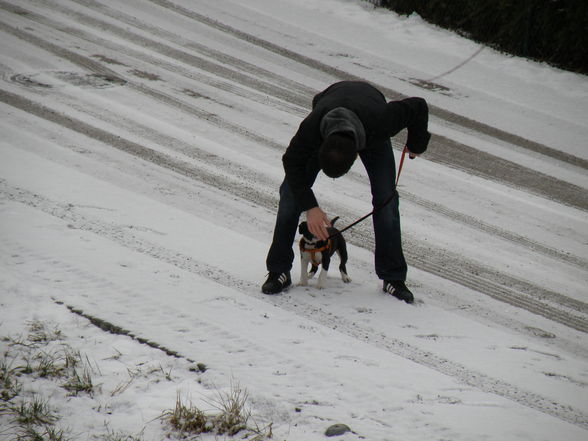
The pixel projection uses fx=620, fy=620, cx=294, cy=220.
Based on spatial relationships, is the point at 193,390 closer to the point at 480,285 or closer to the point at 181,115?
the point at 480,285

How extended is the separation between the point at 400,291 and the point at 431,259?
94cm

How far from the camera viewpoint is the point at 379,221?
15.5ft

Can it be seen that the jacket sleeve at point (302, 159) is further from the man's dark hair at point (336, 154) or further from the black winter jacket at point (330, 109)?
the man's dark hair at point (336, 154)

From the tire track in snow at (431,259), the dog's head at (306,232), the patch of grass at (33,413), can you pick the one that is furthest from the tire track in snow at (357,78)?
the patch of grass at (33,413)

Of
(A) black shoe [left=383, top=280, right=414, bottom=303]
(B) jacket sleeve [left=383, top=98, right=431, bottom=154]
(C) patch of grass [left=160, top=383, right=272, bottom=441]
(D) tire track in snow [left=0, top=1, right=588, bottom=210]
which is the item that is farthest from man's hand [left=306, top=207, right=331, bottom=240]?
(D) tire track in snow [left=0, top=1, right=588, bottom=210]

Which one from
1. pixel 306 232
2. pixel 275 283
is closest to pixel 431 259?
pixel 306 232

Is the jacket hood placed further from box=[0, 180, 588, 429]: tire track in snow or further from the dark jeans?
box=[0, 180, 588, 429]: tire track in snow

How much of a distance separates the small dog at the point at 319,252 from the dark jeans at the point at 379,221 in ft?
0.36

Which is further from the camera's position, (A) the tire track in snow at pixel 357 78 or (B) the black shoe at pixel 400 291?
(A) the tire track in snow at pixel 357 78

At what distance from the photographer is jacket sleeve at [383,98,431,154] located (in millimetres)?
4391

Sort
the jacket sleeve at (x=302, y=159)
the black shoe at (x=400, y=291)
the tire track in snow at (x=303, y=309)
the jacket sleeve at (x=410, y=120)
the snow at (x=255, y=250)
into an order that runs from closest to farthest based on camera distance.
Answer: the snow at (x=255, y=250) → the tire track in snow at (x=303, y=309) → the jacket sleeve at (x=302, y=159) → the jacket sleeve at (x=410, y=120) → the black shoe at (x=400, y=291)

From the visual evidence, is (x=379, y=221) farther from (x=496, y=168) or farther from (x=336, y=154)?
(x=496, y=168)

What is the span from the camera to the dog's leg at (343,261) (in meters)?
4.98

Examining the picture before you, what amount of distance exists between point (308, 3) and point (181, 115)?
6772 millimetres
